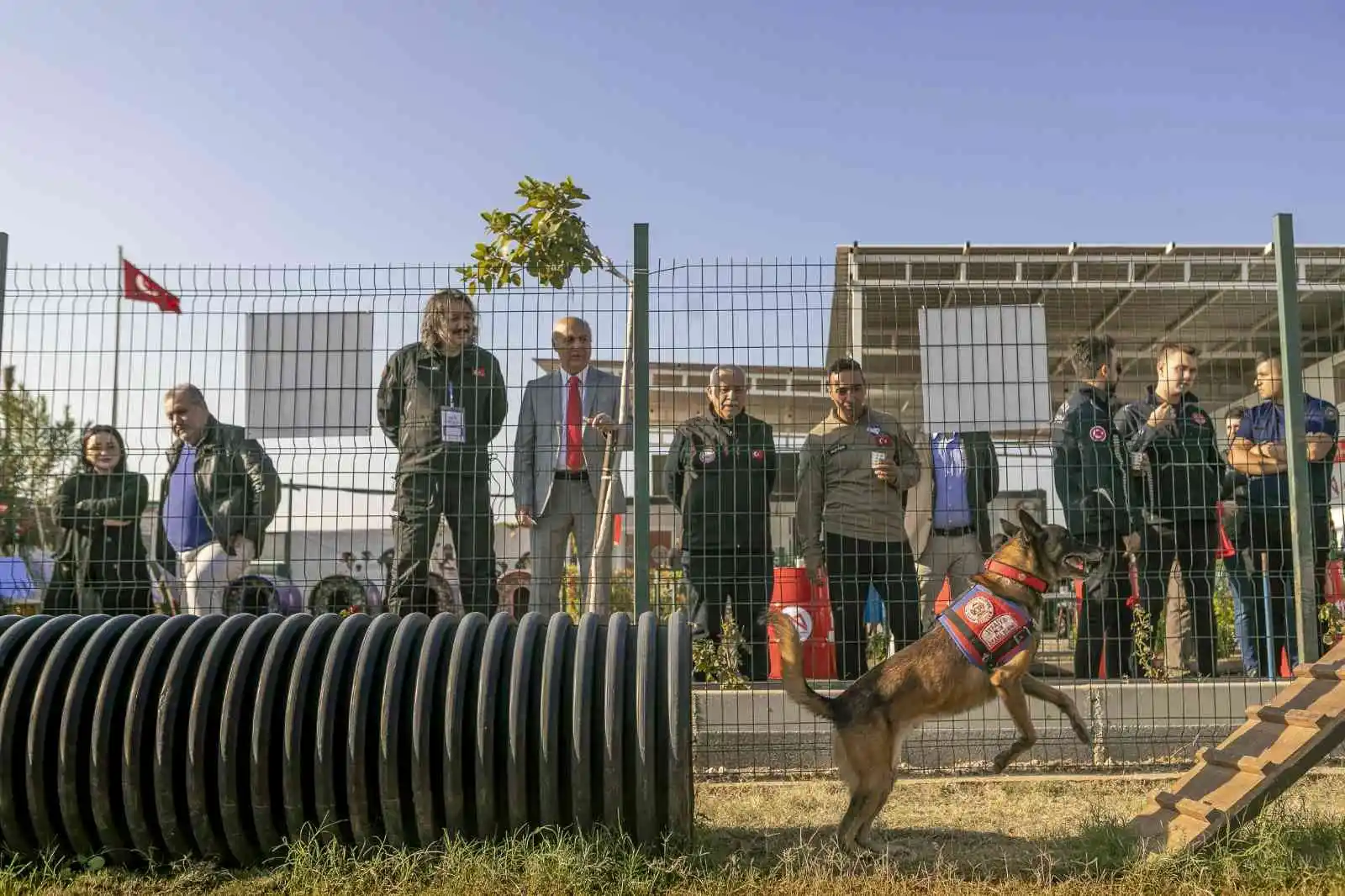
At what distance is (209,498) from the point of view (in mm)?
6215

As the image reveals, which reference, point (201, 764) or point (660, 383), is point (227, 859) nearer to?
point (201, 764)

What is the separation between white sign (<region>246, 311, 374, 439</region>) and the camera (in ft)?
19.4

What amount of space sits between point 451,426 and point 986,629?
3.10 m

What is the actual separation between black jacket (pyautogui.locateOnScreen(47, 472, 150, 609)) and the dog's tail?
4142mm

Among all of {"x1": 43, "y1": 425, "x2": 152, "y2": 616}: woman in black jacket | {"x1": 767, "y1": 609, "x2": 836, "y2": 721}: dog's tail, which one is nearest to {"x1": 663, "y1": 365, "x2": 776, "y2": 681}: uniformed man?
{"x1": 767, "y1": 609, "x2": 836, "y2": 721}: dog's tail

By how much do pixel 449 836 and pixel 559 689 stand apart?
2.12 feet

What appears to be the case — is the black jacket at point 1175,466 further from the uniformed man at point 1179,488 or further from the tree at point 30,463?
the tree at point 30,463

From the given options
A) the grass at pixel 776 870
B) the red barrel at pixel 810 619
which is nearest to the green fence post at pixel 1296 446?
the grass at pixel 776 870

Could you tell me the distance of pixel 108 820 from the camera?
3814mm

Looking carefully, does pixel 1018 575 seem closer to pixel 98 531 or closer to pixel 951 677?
pixel 951 677

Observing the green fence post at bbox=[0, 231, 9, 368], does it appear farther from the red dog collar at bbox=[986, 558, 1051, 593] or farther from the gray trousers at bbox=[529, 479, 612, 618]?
the red dog collar at bbox=[986, 558, 1051, 593]

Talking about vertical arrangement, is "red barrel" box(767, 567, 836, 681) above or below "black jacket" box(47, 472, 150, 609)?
below

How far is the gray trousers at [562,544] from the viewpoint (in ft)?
20.1

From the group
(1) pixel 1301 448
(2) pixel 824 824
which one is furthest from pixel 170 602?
(1) pixel 1301 448
